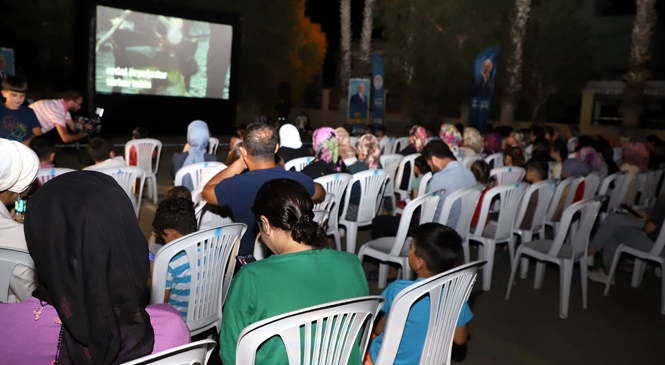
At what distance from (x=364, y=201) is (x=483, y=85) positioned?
8698 mm

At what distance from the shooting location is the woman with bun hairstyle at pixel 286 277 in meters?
1.91

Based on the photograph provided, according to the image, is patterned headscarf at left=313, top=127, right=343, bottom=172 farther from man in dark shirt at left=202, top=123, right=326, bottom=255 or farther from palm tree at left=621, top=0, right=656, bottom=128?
palm tree at left=621, top=0, right=656, bottom=128

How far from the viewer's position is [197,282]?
2.87m

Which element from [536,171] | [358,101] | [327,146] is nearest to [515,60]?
[358,101]

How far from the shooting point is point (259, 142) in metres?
3.30

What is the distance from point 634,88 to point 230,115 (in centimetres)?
1147

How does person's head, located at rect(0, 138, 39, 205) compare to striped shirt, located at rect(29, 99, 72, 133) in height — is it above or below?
below

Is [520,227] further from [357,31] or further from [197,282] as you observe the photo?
[357,31]

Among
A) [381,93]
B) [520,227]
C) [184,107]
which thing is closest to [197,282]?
[520,227]

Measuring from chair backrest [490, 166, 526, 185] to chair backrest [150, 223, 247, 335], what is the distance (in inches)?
140

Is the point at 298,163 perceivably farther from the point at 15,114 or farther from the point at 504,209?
the point at 15,114

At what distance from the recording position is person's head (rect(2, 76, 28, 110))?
5.32 metres

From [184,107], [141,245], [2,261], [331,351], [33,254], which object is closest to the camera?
[33,254]

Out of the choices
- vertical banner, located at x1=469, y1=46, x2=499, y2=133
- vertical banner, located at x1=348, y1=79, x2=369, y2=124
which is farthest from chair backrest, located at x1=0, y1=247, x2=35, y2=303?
vertical banner, located at x1=348, y1=79, x2=369, y2=124
